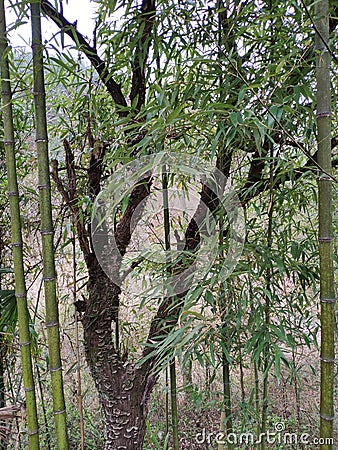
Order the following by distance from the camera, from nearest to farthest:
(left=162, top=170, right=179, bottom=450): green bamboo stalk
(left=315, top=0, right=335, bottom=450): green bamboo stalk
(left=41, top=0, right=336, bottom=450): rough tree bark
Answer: (left=315, top=0, right=335, bottom=450): green bamboo stalk < (left=162, top=170, right=179, bottom=450): green bamboo stalk < (left=41, top=0, right=336, bottom=450): rough tree bark

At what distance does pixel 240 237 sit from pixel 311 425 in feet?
4.81

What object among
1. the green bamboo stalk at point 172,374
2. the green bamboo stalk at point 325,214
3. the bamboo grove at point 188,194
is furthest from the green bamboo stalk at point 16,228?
the green bamboo stalk at point 325,214

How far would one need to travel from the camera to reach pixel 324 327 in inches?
32.2

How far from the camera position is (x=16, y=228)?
3.37 ft

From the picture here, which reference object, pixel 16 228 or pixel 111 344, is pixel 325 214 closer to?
pixel 16 228

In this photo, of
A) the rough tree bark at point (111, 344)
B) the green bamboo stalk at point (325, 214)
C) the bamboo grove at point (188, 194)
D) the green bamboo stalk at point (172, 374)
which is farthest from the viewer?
the rough tree bark at point (111, 344)

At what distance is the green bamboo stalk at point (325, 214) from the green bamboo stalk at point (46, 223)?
617mm

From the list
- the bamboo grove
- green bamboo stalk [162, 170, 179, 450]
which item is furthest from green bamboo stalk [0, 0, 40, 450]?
green bamboo stalk [162, 170, 179, 450]

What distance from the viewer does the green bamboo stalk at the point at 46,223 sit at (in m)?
0.98

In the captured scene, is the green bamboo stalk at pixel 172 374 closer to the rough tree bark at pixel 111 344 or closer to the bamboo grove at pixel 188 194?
the bamboo grove at pixel 188 194

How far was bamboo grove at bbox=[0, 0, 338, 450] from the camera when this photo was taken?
94 cm

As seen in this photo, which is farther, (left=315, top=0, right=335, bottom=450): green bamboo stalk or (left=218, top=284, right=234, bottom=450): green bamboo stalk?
(left=218, top=284, right=234, bottom=450): green bamboo stalk

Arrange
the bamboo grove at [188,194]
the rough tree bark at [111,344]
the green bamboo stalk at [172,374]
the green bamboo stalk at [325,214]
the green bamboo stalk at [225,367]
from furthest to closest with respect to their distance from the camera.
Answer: the rough tree bark at [111,344] → the green bamboo stalk at [172,374] → the green bamboo stalk at [225,367] → the bamboo grove at [188,194] → the green bamboo stalk at [325,214]

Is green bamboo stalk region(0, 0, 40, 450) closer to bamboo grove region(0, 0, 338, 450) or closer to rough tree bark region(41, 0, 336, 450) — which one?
bamboo grove region(0, 0, 338, 450)
